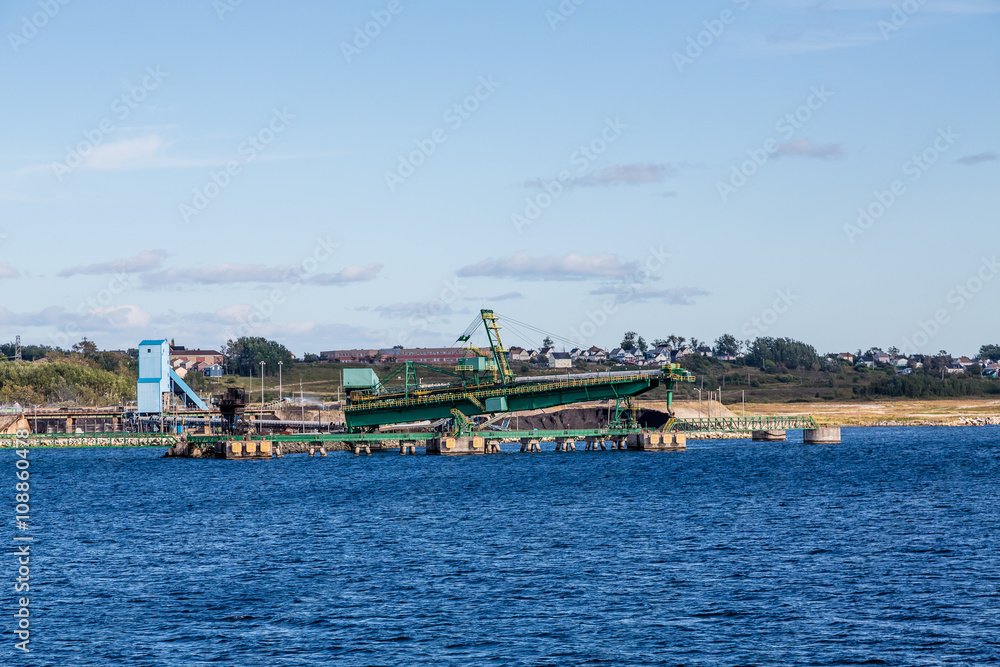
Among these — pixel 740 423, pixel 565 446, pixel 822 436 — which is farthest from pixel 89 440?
pixel 822 436

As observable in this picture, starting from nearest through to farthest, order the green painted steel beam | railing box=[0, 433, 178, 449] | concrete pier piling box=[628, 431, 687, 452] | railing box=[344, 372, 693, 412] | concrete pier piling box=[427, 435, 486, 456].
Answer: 1. railing box=[344, 372, 693, 412]
2. the green painted steel beam
3. concrete pier piling box=[427, 435, 486, 456]
4. concrete pier piling box=[628, 431, 687, 452]
5. railing box=[0, 433, 178, 449]

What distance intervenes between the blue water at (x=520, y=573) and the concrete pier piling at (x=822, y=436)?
5450cm

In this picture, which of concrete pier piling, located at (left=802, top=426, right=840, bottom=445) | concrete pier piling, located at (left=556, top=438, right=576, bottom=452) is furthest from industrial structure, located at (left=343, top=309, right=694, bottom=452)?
concrete pier piling, located at (left=802, top=426, right=840, bottom=445)

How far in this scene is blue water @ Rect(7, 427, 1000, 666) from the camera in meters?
30.8

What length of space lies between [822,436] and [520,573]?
101580 millimetres

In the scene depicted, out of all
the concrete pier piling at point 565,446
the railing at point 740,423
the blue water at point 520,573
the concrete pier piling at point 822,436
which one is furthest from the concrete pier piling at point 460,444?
the concrete pier piling at point 822,436

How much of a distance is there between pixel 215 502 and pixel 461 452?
46.5m

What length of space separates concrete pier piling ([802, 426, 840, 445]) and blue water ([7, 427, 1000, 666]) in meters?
54.5

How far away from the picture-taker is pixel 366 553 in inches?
1842

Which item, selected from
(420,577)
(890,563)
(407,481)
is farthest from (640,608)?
(407,481)

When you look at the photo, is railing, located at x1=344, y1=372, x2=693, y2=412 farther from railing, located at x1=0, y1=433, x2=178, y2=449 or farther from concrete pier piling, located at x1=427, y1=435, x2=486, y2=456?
railing, located at x1=0, y1=433, x2=178, y2=449

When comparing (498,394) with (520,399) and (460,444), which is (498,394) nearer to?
(520,399)

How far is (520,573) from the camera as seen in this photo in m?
41.6

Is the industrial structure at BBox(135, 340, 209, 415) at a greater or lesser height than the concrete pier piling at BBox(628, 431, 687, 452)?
greater
